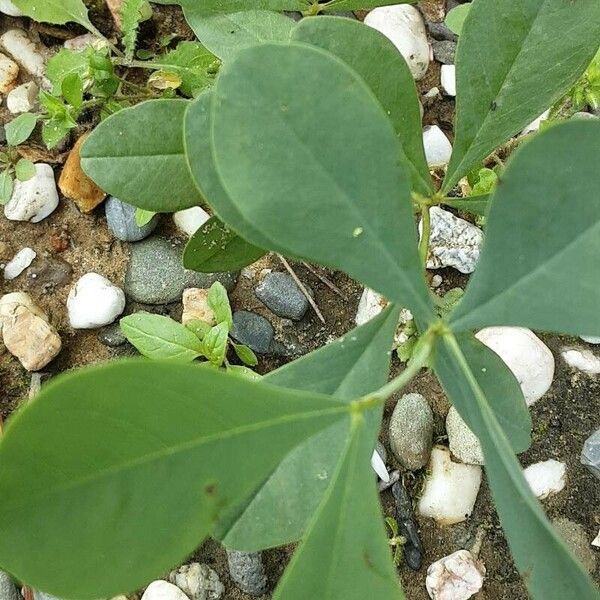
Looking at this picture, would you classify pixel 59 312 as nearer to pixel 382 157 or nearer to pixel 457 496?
pixel 457 496

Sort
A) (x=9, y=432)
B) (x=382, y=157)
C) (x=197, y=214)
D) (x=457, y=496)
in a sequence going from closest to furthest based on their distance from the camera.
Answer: (x=9, y=432), (x=382, y=157), (x=457, y=496), (x=197, y=214)

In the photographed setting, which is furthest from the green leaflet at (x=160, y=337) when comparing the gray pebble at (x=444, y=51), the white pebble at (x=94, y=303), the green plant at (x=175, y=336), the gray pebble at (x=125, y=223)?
the gray pebble at (x=444, y=51)

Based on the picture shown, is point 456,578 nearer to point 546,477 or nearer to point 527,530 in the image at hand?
point 546,477

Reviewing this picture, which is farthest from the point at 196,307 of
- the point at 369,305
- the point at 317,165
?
the point at 317,165

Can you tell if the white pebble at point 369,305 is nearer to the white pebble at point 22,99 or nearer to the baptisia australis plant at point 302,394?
the baptisia australis plant at point 302,394

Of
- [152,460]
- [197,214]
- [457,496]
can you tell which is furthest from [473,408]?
[197,214]
